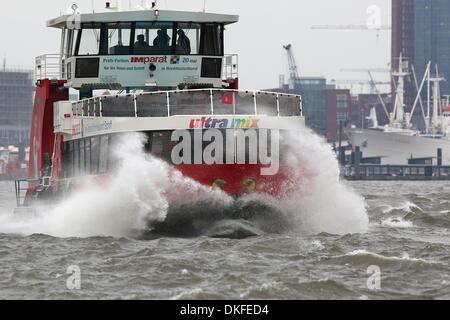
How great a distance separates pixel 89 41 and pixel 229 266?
649 inches

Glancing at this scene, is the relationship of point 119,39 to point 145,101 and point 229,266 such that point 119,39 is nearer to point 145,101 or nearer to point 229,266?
point 145,101

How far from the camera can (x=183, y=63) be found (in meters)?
40.4

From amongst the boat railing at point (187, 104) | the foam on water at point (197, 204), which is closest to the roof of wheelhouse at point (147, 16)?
the boat railing at point (187, 104)

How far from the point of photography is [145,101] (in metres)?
33.0

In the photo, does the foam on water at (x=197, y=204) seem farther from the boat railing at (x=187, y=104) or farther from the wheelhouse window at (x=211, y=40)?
the wheelhouse window at (x=211, y=40)

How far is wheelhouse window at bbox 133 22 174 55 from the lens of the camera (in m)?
39.4

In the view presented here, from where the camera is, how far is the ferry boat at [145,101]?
32.2 meters

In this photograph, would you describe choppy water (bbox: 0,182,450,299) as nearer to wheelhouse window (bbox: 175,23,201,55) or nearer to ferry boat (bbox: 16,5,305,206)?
ferry boat (bbox: 16,5,305,206)

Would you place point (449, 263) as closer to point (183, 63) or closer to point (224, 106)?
point (224, 106)

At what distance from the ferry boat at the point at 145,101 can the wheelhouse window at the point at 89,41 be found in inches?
1.2

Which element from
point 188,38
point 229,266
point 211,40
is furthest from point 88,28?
point 229,266

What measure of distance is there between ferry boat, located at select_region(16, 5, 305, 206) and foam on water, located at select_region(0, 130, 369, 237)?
0.35 meters

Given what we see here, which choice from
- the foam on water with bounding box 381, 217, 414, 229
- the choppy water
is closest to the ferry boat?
the choppy water

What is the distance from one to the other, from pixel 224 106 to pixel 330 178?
3521 millimetres
